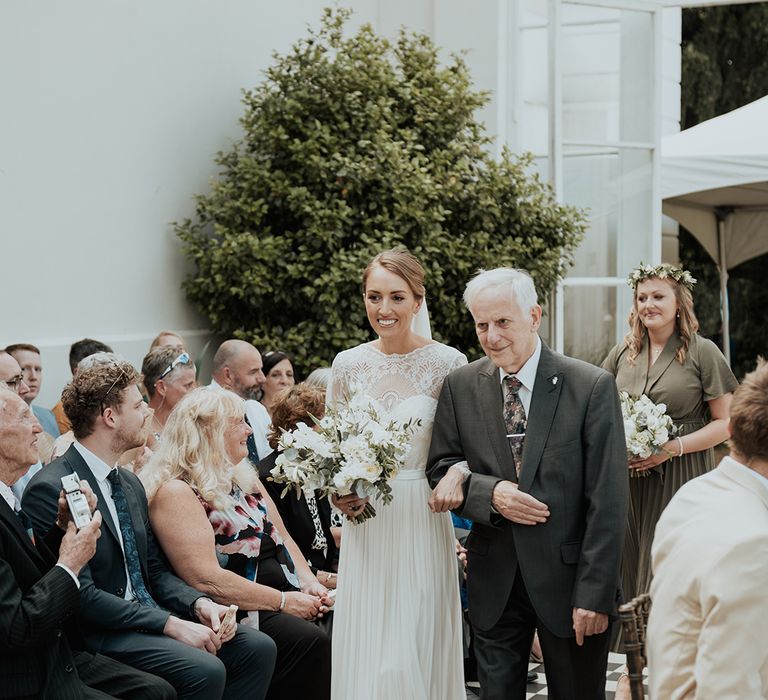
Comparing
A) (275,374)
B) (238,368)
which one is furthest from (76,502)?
(275,374)

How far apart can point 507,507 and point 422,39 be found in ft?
22.0

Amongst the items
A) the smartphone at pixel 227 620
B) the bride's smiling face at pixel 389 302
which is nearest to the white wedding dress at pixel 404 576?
the bride's smiling face at pixel 389 302

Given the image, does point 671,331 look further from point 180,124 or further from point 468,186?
point 180,124

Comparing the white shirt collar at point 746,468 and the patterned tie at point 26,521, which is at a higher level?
the white shirt collar at point 746,468

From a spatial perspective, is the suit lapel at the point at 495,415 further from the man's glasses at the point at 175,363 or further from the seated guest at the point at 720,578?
the man's glasses at the point at 175,363

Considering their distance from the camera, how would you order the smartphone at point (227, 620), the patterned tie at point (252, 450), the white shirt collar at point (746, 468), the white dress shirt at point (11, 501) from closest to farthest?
the white shirt collar at point (746, 468) < the white dress shirt at point (11, 501) < the smartphone at point (227, 620) < the patterned tie at point (252, 450)

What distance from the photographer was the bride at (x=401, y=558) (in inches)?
180

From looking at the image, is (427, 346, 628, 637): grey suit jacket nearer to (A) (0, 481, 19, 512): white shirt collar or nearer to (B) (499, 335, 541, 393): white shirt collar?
(B) (499, 335, 541, 393): white shirt collar

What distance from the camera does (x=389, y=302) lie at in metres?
4.71

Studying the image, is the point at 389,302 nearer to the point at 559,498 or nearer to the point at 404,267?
the point at 404,267

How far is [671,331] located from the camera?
6070 mm

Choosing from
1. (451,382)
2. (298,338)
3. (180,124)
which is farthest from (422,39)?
(451,382)

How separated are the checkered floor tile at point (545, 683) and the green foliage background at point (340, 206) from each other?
3.20 m

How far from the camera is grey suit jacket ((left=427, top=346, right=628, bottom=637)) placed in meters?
3.88
